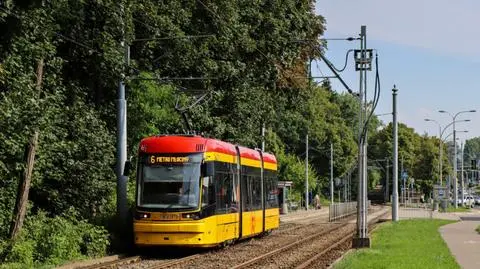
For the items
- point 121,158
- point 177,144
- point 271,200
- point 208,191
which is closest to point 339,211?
point 271,200

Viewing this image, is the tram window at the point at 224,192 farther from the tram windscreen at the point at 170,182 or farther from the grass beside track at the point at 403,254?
the grass beside track at the point at 403,254

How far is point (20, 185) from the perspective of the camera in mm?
18781

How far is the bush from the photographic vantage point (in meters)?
17.8

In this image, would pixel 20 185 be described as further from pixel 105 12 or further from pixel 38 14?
pixel 105 12

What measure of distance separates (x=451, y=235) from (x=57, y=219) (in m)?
16.7

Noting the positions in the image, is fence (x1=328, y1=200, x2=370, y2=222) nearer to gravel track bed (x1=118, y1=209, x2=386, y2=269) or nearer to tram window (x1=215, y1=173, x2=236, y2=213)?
gravel track bed (x1=118, y1=209, x2=386, y2=269)

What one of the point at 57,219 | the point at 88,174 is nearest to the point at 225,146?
the point at 88,174

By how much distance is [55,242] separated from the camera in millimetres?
18672

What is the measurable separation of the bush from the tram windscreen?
5.30 ft

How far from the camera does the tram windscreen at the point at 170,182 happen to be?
2128 centimetres

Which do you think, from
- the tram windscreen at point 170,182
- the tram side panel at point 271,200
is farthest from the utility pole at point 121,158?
the tram side panel at point 271,200

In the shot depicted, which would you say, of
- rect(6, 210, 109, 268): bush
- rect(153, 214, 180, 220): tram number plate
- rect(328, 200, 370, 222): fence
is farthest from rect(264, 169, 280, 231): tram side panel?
rect(328, 200, 370, 222): fence

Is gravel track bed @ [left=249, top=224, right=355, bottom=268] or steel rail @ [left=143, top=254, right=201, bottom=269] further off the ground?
gravel track bed @ [left=249, top=224, right=355, bottom=268]

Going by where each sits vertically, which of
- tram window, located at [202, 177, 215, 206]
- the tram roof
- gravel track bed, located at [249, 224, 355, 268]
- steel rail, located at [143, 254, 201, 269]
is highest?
the tram roof
